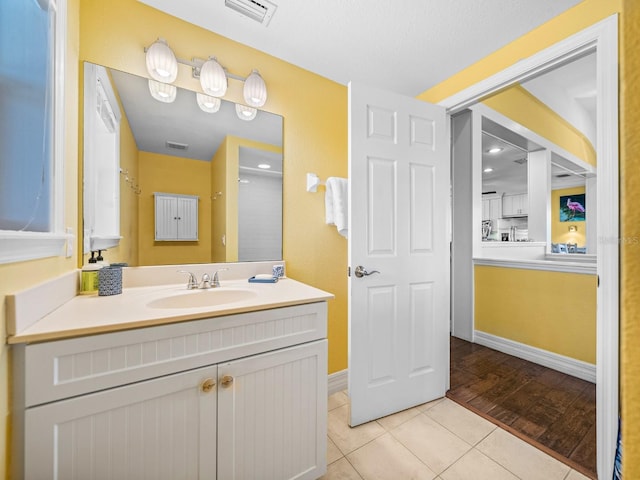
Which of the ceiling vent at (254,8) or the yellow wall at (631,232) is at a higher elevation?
the ceiling vent at (254,8)

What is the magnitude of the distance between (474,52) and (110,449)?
2.61 meters

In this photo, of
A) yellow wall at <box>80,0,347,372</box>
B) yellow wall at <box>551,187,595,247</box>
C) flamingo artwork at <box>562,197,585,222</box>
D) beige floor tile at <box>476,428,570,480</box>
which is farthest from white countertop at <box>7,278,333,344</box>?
yellow wall at <box>551,187,595,247</box>

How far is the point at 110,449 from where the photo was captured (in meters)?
0.77

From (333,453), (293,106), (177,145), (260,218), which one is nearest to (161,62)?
(177,145)

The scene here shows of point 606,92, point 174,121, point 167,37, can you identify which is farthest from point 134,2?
point 606,92

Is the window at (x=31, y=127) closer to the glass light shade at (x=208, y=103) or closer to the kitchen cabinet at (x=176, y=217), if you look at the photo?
the kitchen cabinet at (x=176, y=217)

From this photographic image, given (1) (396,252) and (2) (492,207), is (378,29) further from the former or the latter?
(2) (492,207)

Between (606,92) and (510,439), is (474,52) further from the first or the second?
(510,439)

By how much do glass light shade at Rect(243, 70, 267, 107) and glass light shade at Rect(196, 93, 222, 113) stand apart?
18 cm

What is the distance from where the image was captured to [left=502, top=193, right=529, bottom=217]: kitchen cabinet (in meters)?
6.84

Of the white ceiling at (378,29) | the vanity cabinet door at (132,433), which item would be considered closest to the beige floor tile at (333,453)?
the vanity cabinet door at (132,433)

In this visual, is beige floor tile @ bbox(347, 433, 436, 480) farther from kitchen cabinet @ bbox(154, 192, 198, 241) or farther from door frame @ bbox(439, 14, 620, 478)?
kitchen cabinet @ bbox(154, 192, 198, 241)

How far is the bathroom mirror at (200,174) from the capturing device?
53.4 inches

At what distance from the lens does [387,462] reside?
129 cm
